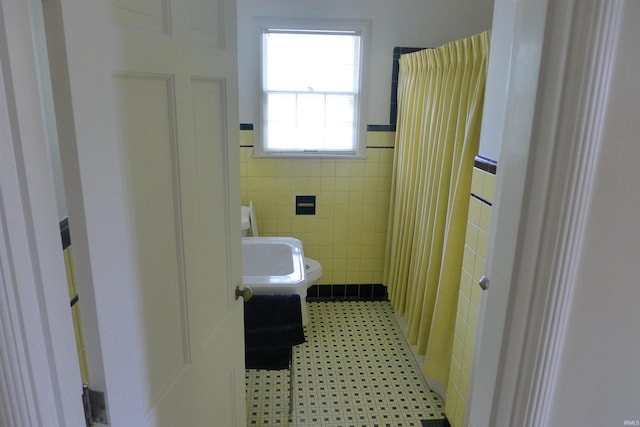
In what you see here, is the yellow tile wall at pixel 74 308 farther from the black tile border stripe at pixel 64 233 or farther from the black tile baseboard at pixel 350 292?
the black tile baseboard at pixel 350 292

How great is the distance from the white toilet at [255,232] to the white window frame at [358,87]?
43 cm

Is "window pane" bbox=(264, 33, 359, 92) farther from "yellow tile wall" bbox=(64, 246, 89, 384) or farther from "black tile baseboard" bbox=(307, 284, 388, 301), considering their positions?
"yellow tile wall" bbox=(64, 246, 89, 384)

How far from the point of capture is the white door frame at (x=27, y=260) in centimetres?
57

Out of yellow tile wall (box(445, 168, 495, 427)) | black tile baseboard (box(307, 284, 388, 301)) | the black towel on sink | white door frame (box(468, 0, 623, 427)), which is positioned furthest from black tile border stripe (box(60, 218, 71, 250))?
black tile baseboard (box(307, 284, 388, 301))

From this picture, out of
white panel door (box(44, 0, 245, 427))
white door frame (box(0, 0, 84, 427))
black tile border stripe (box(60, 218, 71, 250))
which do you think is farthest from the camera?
black tile border stripe (box(60, 218, 71, 250))

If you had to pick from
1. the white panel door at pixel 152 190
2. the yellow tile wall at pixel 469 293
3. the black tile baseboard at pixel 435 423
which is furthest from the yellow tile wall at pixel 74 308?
the black tile baseboard at pixel 435 423

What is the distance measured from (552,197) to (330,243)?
2.83 metres

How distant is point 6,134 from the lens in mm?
566

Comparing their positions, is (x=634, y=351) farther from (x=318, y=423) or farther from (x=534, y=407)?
(x=318, y=423)

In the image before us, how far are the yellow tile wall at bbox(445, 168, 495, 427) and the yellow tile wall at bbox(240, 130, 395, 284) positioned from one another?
1448 mm

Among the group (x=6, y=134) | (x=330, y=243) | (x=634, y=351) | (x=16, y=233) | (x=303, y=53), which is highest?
(x=303, y=53)

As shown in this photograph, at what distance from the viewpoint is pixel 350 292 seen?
3529 mm

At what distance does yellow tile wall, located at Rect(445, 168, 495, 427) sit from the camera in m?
1.74

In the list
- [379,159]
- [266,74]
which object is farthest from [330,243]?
[266,74]
